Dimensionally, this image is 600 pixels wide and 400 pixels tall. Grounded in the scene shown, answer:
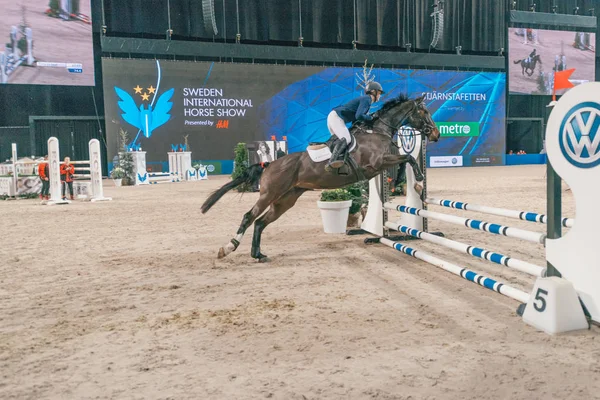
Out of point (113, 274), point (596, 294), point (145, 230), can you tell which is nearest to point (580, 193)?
point (596, 294)

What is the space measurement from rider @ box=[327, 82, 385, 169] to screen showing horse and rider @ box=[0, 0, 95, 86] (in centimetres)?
1553

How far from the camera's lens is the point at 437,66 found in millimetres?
22906

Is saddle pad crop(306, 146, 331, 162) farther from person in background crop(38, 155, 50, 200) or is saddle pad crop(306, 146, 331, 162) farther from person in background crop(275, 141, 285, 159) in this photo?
person in background crop(38, 155, 50, 200)

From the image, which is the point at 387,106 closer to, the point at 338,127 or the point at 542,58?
→ the point at 338,127

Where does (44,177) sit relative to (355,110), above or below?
below

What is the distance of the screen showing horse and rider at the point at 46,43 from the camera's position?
55.0 feet

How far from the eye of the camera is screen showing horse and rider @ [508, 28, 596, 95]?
23766 mm

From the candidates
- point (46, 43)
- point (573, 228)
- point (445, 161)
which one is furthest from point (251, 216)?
point (445, 161)

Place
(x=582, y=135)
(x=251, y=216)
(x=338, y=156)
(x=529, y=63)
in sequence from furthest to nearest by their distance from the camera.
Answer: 1. (x=529, y=63)
2. (x=251, y=216)
3. (x=338, y=156)
4. (x=582, y=135)

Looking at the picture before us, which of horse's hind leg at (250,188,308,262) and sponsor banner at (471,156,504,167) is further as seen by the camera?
sponsor banner at (471,156,504,167)

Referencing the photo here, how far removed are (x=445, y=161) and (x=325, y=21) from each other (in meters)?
Result: 8.18

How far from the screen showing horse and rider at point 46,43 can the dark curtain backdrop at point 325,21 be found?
146cm

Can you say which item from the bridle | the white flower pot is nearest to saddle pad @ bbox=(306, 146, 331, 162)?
the bridle

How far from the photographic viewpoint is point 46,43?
17.1 m
